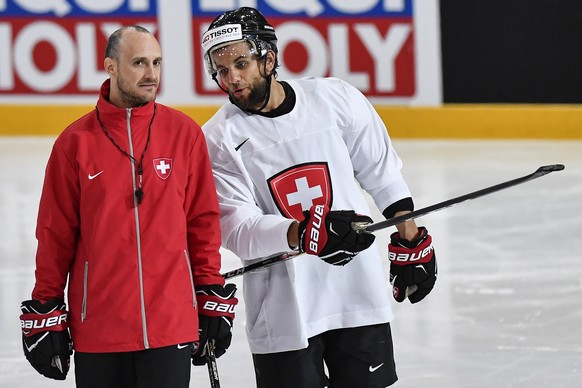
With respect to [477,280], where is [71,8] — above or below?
above

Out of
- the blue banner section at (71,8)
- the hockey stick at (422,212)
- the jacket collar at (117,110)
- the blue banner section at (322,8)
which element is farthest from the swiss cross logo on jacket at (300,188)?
the blue banner section at (71,8)

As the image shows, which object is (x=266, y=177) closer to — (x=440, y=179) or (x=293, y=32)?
(x=440, y=179)

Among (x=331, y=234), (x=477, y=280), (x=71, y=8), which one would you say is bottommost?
(x=477, y=280)

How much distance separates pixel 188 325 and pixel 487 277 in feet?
8.07

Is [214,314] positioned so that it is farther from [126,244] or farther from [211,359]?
[126,244]

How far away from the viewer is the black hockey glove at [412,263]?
2922mm

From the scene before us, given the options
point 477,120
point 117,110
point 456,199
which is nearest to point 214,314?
point 117,110

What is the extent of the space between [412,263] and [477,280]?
1960 millimetres

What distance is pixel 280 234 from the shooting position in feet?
8.97

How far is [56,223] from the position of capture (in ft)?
8.47

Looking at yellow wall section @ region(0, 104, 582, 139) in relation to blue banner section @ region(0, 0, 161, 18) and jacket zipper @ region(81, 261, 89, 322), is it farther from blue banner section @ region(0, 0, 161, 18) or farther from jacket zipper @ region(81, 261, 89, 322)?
jacket zipper @ region(81, 261, 89, 322)

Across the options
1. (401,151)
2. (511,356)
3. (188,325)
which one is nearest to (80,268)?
(188,325)

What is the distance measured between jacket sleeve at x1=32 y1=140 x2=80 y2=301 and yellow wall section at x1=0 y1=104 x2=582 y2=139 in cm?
528

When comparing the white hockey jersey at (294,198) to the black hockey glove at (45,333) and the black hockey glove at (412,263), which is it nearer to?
the black hockey glove at (412,263)
